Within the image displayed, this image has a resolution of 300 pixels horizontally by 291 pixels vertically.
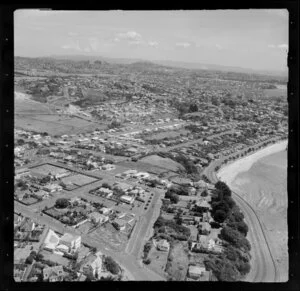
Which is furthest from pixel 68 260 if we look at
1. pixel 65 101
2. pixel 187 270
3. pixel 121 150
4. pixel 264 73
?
pixel 264 73

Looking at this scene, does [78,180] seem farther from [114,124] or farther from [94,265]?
[94,265]

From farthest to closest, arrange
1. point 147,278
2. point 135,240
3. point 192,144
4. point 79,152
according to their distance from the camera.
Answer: point 192,144, point 79,152, point 135,240, point 147,278

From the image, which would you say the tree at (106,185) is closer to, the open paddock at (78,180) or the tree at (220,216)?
the open paddock at (78,180)

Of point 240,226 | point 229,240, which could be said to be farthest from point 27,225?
point 240,226

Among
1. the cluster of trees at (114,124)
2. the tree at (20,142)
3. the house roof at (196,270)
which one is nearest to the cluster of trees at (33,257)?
the tree at (20,142)

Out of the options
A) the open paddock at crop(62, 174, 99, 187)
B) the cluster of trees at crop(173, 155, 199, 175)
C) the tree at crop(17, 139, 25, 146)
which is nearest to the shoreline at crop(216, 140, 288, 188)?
the cluster of trees at crop(173, 155, 199, 175)

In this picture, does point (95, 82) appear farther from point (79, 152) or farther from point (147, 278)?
point (147, 278)

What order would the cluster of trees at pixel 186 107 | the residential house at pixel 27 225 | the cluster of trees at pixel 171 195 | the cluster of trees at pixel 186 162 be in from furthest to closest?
the cluster of trees at pixel 186 162 < the cluster of trees at pixel 186 107 < the cluster of trees at pixel 171 195 < the residential house at pixel 27 225
